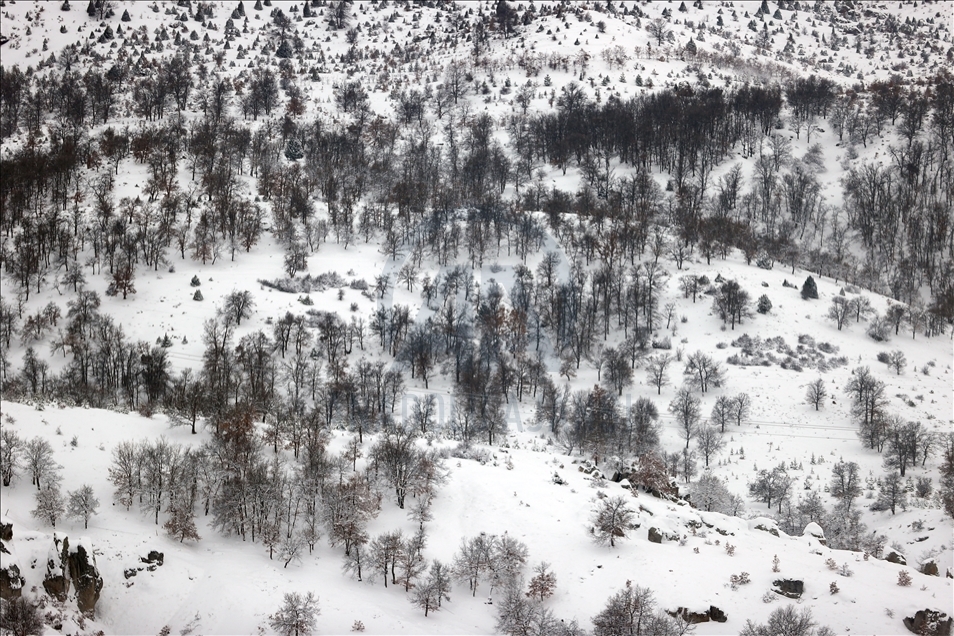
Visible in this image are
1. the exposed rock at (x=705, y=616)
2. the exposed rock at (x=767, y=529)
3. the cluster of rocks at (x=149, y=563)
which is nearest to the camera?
the exposed rock at (x=705, y=616)

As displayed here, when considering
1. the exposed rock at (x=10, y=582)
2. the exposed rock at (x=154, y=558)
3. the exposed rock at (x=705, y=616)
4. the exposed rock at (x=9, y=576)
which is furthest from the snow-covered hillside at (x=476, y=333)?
the exposed rock at (x=10, y=582)

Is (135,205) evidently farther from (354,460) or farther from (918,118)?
(918,118)

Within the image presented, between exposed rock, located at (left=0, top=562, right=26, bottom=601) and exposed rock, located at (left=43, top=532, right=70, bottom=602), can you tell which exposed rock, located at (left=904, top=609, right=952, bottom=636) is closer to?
exposed rock, located at (left=43, top=532, right=70, bottom=602)

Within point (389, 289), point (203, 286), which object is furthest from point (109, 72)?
point (389, 289)

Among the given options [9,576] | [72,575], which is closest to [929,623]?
[72,575]

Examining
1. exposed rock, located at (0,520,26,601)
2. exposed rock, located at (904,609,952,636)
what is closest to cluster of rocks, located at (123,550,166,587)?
exposed rock, located at (0,520,26,601)

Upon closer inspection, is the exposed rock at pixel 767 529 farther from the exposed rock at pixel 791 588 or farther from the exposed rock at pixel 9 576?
the exposed rock at pixel 9 576

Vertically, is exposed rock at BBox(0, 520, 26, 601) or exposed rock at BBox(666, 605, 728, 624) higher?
exposed rock at BBox(0, 520, 26, 601)
